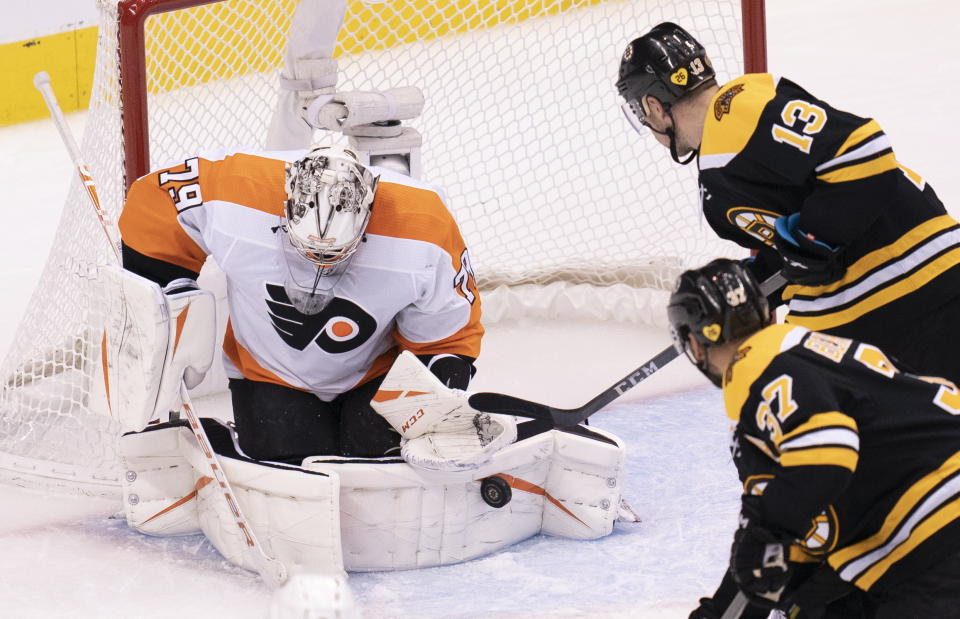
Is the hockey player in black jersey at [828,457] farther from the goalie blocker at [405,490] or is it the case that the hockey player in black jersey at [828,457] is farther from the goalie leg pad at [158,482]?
the goalie leg pad at [158,482]

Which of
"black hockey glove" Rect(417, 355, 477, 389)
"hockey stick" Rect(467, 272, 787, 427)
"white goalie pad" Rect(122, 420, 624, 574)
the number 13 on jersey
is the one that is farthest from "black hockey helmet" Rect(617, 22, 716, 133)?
"white goalie pad" Rect(122, 420, 624, 574)

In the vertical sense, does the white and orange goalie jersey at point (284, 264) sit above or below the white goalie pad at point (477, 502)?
above

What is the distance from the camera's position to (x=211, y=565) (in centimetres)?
289

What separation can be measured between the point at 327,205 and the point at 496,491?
0.66m

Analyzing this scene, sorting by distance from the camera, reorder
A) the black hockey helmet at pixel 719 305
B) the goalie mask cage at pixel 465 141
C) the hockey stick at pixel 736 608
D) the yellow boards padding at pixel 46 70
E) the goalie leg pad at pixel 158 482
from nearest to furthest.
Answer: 1. the black hockey helmet at pixel 719 305
2. the hockey stick at pixel 736 608
3. the goalie leg pad at pixel 158 482
4. the goalie mask cage at pixel 465 141
5. the yellow boards padding at pixel 46 70

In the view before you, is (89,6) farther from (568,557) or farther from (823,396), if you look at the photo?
(823,396)

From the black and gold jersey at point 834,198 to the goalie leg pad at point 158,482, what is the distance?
120cm

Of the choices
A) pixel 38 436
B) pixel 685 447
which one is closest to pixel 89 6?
pixel 38 436

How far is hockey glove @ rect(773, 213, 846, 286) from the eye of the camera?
238 cm

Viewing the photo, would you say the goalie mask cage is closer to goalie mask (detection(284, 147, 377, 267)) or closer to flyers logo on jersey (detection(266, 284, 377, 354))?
flyers logo on jersey (detection(266, 284, 377, 354))

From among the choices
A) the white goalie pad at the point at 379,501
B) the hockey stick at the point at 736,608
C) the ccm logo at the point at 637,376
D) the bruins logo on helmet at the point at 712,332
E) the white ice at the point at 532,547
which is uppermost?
the bruins logo on helmet at the point at 712,332

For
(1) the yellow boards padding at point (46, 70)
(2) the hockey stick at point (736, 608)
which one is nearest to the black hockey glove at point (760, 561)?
(2) the hockey stick at point (736, 608)

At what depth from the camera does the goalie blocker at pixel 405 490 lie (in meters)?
2.75

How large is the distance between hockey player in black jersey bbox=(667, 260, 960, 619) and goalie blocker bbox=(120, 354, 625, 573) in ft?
3.08
